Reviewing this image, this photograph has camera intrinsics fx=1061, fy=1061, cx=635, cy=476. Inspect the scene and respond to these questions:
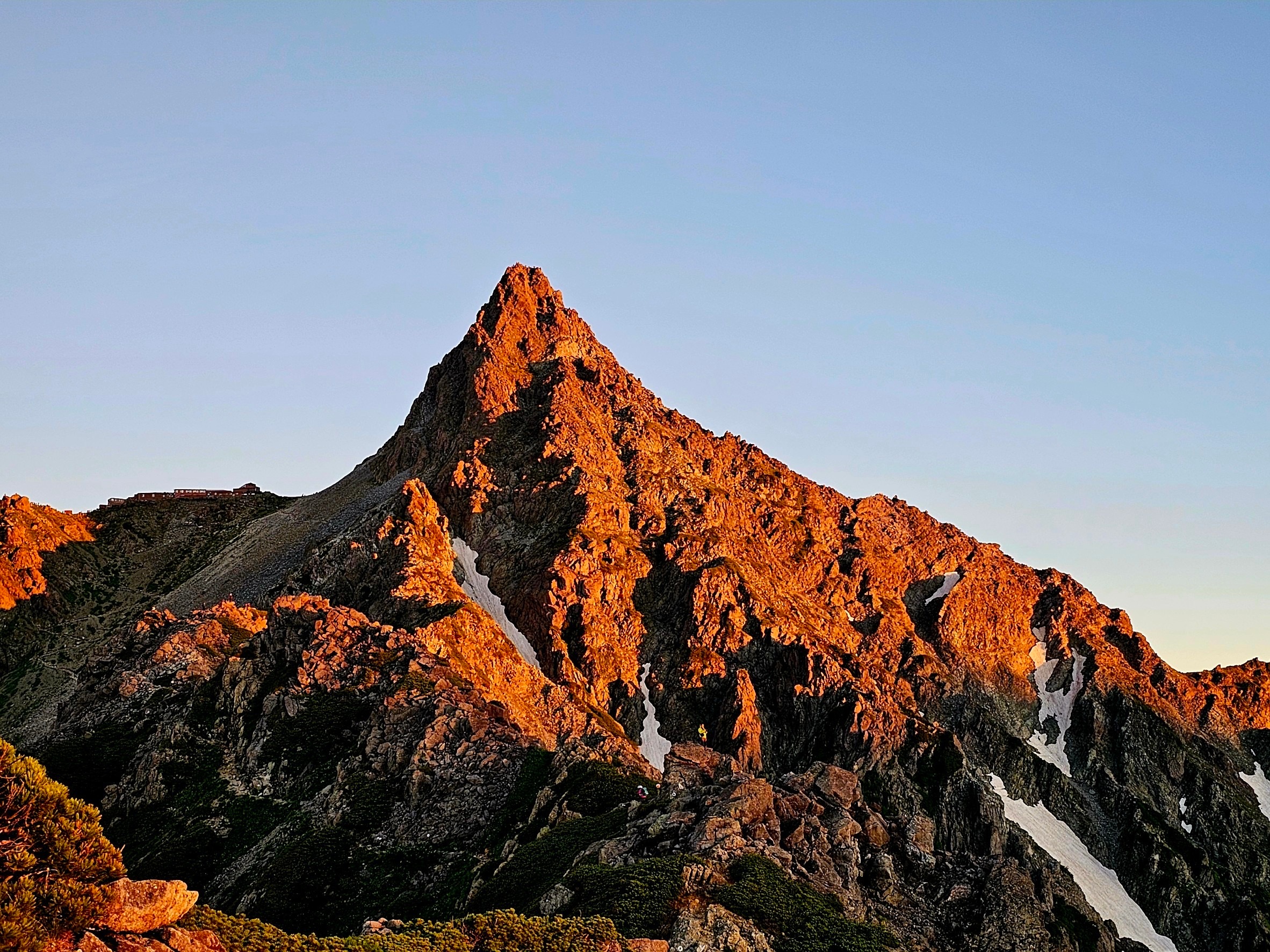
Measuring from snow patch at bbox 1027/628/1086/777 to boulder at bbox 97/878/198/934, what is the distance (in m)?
154

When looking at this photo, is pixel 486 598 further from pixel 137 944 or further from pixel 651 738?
pixel 137 944

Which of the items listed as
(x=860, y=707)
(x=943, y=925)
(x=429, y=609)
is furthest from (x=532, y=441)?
(x=943, y=925)

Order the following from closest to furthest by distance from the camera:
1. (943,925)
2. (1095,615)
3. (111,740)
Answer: (943,925) < (111,740) < (1095,615)

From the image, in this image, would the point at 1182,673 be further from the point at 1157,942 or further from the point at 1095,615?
the point at 1157,942

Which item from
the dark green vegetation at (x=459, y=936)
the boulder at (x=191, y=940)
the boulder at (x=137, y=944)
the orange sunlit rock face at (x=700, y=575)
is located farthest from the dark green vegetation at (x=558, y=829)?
the orange sunlit rock face at (x=700, y=575)

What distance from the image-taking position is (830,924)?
4103cm

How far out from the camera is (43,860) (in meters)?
26.5

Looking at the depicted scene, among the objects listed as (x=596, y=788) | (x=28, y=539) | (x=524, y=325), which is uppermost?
(x=524, y=325)

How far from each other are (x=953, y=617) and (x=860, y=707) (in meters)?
57.0

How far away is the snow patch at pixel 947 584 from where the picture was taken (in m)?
189

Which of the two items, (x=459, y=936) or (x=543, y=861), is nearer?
(x=459, y=936)

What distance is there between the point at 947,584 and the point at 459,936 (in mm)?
168694

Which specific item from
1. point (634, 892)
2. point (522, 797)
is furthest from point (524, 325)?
point (634, 892)

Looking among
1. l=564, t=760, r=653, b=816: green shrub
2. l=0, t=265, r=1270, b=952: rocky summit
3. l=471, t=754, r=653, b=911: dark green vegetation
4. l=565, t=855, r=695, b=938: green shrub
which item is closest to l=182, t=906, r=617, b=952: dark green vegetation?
l=565, t=855, r=695, b=938: green shrub
